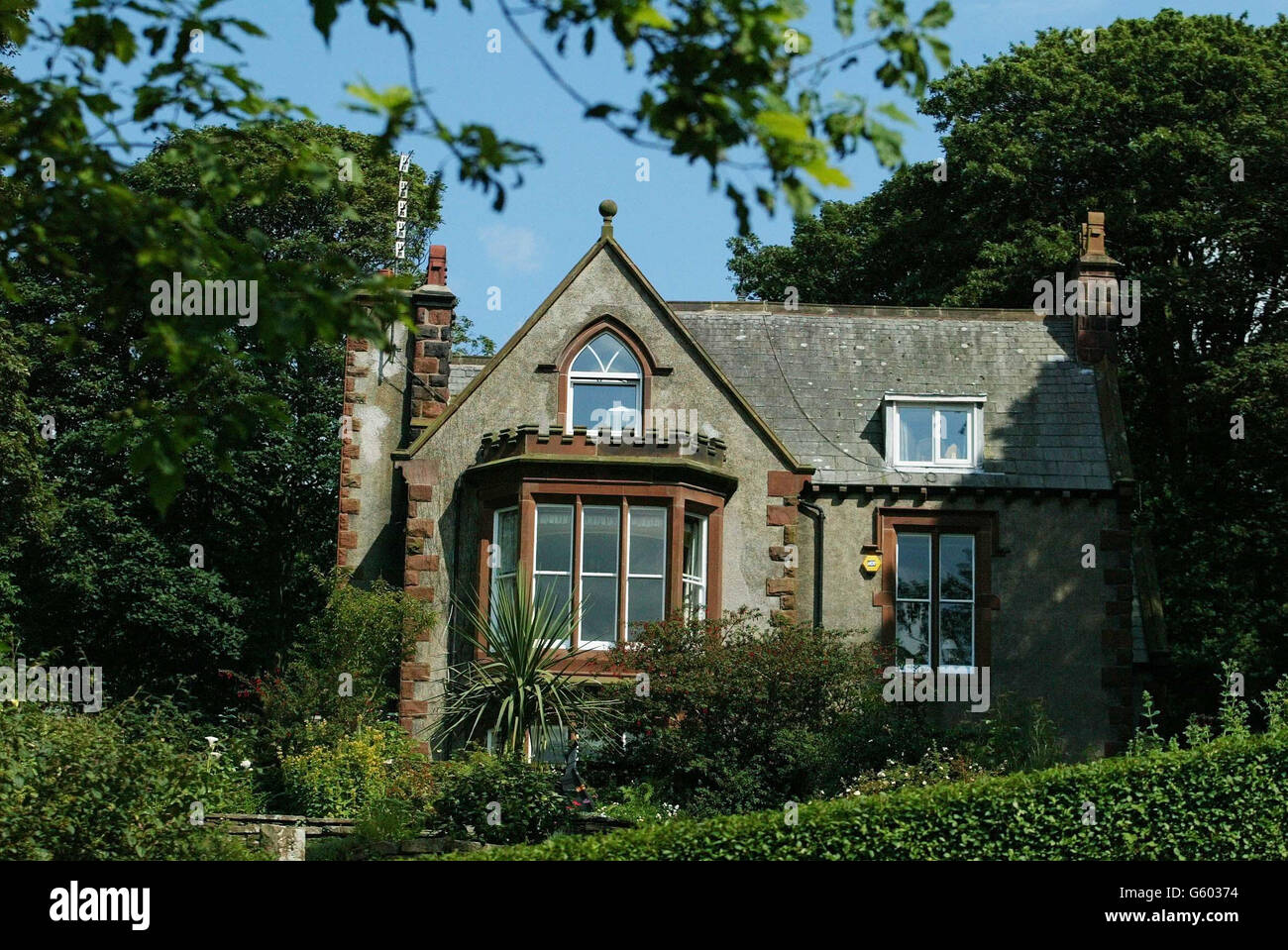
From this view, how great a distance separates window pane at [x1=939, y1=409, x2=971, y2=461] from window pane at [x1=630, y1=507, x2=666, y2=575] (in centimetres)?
516

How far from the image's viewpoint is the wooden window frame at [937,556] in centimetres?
2447

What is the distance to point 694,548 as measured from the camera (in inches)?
918

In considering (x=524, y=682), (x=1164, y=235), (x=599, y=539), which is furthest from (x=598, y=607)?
(x=1164, y=235)

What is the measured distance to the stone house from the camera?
22.8 meters

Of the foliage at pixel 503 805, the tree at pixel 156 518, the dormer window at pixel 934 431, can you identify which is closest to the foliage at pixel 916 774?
the foliage at pixel 503 805

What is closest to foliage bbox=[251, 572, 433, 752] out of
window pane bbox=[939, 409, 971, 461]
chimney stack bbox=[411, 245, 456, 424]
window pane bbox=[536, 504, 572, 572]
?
window pane bbox=[536, 504, 572, 572]

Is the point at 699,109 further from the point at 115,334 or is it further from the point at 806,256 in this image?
the point at 806,256

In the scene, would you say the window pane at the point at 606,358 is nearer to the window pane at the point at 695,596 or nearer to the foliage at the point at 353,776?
the window pane at the point at 695,596

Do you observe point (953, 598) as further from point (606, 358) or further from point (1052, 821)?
point (1052, 821)

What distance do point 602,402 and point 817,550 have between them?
3.91 m

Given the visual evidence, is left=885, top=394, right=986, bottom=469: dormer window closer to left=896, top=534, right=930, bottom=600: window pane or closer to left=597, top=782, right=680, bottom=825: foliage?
left=896, top=534, right=930, bottom=600: window pane

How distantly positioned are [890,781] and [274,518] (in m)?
21.2

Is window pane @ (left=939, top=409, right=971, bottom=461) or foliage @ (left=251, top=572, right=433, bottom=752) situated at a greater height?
window pane @ (left=939, top=409, right=971, bottom=461)
